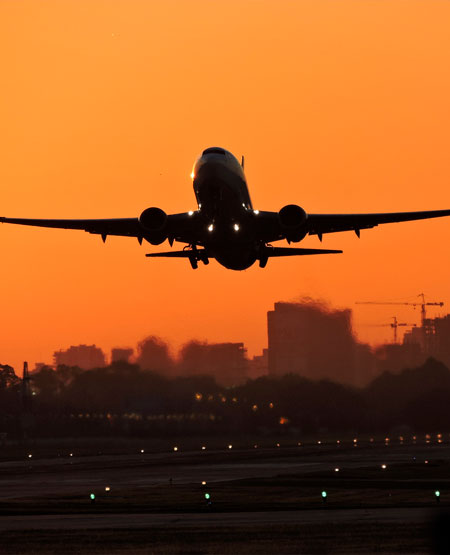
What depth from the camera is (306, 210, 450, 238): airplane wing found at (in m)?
57.6

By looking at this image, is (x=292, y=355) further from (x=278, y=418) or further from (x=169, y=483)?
(x=169, y=483)

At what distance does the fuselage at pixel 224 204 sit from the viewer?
5247 centimetres

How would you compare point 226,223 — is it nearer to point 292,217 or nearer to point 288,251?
point 292,217

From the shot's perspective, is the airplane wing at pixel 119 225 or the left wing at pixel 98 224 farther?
the left wing at pixel 98 224

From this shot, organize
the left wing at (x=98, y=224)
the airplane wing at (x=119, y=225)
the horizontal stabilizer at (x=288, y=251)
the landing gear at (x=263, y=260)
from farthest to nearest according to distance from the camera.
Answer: the landing gear at (x=263, y=260), the horizontal stabilizer at (x=288, y=251), the left wing at (x=98, y=224), the airplane wing at (x=119, y=225)

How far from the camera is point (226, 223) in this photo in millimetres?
53062

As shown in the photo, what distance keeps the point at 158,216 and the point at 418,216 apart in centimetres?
1410

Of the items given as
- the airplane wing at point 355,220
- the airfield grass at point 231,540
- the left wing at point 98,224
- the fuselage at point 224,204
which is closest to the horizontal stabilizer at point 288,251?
the airplane wing at point 355,220

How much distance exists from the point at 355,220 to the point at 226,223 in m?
8.83

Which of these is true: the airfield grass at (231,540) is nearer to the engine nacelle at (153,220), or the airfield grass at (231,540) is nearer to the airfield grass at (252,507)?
the airfield grass at (252,507)

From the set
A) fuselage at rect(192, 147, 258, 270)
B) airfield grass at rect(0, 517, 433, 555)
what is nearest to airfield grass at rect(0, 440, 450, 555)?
airfield grass at rect(0, 517, 433, 555)

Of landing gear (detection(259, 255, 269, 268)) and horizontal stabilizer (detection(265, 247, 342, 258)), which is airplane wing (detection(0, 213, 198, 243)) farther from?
horizontal stabilizer (detection(265, 247, 342, 258))

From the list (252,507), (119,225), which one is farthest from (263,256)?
(252,507)

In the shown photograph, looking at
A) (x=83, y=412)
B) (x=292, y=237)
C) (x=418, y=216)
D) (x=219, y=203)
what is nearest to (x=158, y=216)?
(x=219, y=203)
